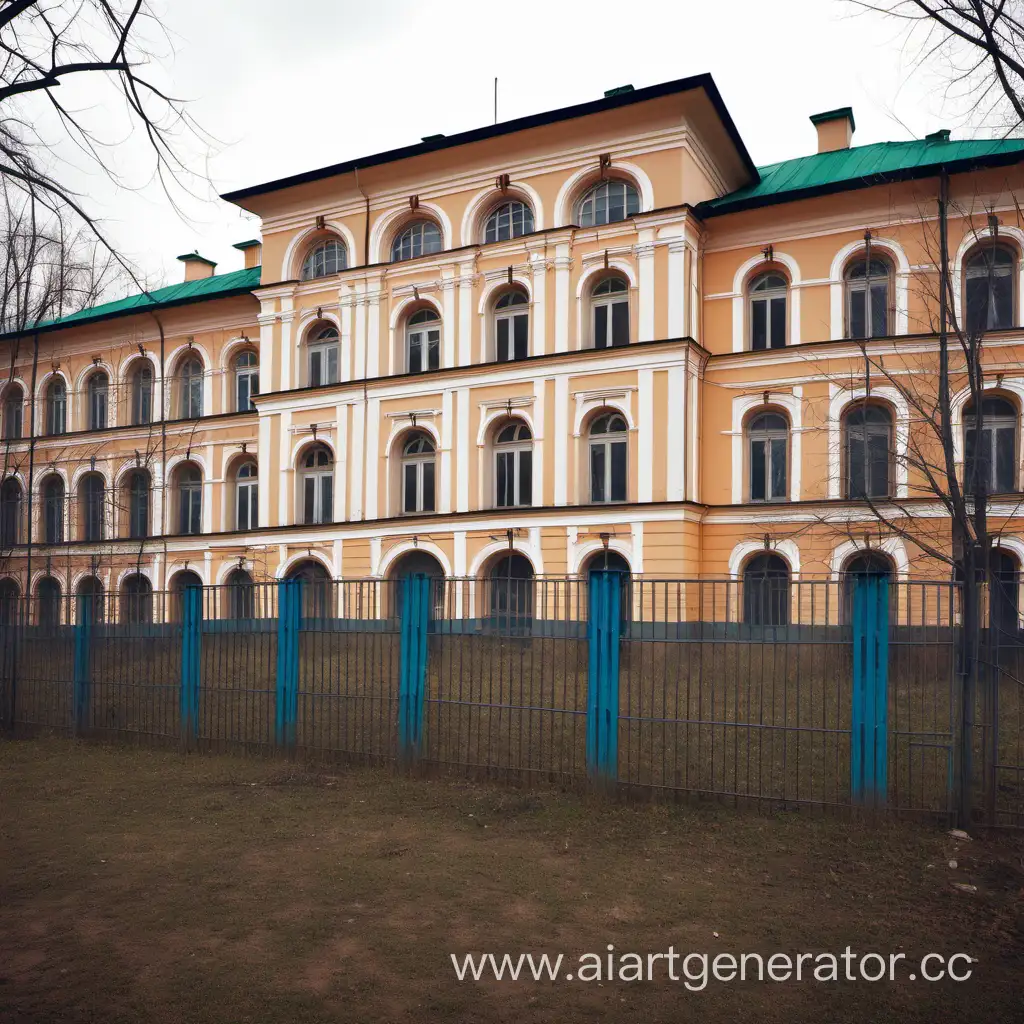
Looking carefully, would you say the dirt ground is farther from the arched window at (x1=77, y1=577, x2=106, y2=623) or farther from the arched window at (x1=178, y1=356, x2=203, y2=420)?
the arched window at (x1=178, y1=356, x2=203, y2=420)

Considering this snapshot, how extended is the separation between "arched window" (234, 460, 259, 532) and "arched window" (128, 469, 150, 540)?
11.6ft

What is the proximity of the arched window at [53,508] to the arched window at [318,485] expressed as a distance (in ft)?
38.6

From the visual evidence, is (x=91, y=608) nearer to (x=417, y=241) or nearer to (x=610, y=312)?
(x=610, y=312)

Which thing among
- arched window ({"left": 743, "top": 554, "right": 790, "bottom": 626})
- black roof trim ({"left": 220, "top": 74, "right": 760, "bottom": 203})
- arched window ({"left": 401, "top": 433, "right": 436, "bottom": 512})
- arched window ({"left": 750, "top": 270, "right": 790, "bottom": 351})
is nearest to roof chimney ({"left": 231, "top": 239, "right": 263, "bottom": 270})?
black roof trim ({"left": 220, "top": 74, "right": 760, "bottom": 203})

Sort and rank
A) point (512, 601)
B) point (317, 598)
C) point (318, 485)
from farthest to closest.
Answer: point (318, 485) → point (317, 598) → point (512, 601)

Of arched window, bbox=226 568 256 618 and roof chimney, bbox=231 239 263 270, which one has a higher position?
roof chimney, bbox=231 239 263 270

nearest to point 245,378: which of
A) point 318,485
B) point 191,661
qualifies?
point 318,485

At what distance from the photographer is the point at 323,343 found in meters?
30.9

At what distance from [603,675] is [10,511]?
114ft

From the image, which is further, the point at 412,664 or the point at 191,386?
the point at 191,386

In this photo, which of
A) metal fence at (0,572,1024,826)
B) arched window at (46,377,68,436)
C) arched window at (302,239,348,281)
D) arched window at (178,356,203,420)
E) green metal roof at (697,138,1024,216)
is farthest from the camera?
arched window at (46,377,68,436)

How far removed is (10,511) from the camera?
1534 inches

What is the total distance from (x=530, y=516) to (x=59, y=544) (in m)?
19.0

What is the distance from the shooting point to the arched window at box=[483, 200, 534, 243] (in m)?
27.6
